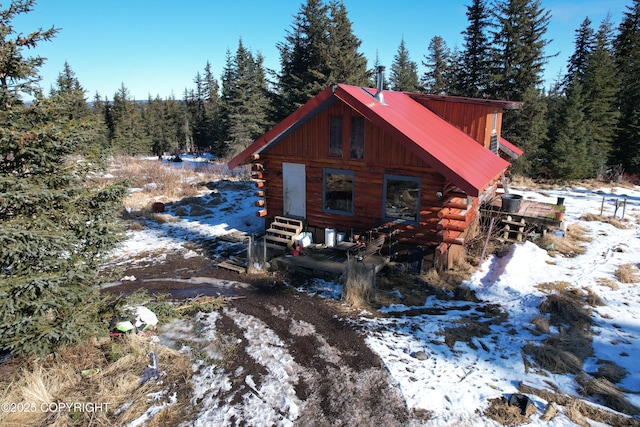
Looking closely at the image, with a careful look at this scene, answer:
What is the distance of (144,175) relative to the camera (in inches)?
1040

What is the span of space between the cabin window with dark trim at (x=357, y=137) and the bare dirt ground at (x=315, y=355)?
441 cm

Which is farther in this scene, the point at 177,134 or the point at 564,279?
the point at 177,134

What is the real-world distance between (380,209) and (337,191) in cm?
172

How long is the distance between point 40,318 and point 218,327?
3.31 m

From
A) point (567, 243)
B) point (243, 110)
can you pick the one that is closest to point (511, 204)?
point (567, 243)

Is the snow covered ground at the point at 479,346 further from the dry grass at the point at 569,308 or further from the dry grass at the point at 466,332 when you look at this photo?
the dry grass at the point at 569,308

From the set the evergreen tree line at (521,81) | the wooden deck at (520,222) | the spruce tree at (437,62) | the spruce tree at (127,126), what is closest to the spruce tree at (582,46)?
the evergreen tree line at (521,81)

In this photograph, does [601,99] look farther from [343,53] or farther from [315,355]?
[315,355]

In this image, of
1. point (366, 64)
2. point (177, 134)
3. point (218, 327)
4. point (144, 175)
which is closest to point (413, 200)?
point (218, 327)

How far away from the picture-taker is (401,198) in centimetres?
1239

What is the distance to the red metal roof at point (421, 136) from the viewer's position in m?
10.7

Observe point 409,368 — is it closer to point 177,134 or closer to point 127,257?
point 127,257

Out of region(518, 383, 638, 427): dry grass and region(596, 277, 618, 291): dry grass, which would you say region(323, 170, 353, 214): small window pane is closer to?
region(596, 277, 618, 291): dry grass

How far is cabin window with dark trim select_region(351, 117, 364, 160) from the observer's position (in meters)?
12.6
